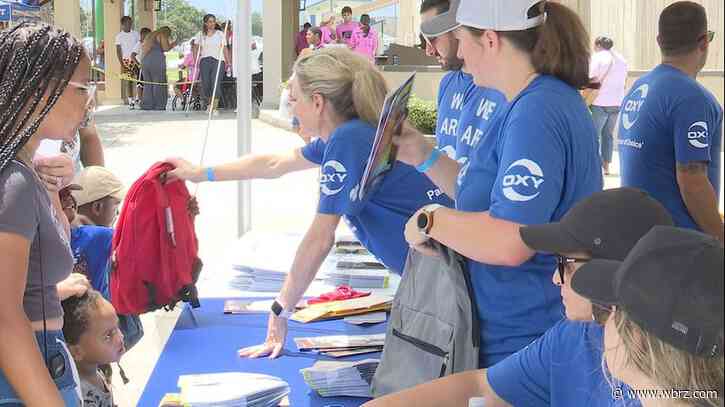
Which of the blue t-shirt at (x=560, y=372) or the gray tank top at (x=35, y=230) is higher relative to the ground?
the gray tank top at (x=35, y=230)

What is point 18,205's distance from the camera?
5.27ft

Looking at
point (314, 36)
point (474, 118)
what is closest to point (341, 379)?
point (474, 118)

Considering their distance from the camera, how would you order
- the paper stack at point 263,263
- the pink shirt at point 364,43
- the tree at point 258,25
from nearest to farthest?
the paper stack at point 263,263 → the pink shirt at point 364,43 → the tree at point 258,25

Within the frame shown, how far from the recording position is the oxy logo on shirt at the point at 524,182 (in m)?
1.70

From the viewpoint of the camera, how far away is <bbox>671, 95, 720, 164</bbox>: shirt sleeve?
3.15 m

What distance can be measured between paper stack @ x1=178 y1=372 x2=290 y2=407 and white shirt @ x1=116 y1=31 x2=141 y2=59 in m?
17.7

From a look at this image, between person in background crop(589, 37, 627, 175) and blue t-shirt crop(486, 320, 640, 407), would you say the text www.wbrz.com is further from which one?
person in background crop(589, 37, 627, 175)

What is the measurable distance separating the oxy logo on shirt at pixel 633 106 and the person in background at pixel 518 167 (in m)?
1.55

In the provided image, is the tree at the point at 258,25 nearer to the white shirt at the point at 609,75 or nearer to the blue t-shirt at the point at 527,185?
the white shirt at the point at 609,75

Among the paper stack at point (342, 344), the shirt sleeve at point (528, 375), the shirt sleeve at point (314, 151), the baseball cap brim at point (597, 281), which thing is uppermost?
the shirt sleeve at point (314, 151)

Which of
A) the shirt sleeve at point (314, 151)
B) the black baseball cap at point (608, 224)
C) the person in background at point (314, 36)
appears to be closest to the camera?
the black baseball cap at point (608, 224)

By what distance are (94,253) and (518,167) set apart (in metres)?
1.62

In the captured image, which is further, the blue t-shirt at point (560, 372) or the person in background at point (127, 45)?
the person in background at point (127, 45)

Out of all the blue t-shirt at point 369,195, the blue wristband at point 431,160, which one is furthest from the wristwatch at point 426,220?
the blue t-shirt at point 369,195
